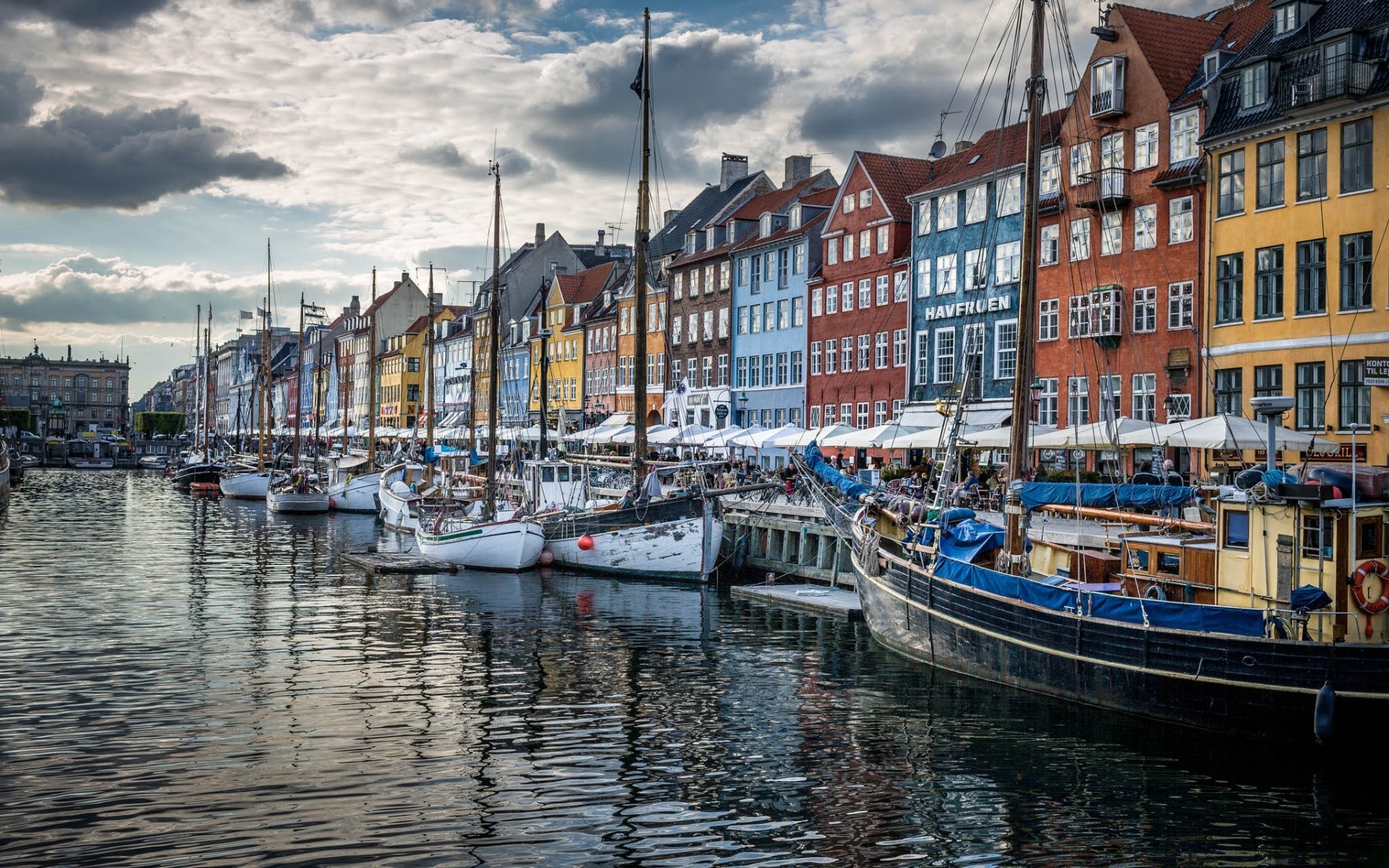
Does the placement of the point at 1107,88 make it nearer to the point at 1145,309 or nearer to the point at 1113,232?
the point at 1113,232

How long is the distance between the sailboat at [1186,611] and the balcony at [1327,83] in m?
17.1

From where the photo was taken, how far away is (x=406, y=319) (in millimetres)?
148750

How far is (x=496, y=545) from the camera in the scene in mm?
45438

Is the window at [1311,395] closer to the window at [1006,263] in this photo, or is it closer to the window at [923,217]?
the window at [1006,263]

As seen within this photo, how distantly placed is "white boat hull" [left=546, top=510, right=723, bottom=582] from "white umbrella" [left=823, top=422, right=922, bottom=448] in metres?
6.09

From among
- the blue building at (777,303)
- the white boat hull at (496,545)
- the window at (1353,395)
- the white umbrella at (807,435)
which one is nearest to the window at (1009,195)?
the white umbrella at (807,435)

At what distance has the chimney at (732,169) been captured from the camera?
302 ft

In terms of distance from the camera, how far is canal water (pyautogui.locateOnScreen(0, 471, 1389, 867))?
15211 millimetres

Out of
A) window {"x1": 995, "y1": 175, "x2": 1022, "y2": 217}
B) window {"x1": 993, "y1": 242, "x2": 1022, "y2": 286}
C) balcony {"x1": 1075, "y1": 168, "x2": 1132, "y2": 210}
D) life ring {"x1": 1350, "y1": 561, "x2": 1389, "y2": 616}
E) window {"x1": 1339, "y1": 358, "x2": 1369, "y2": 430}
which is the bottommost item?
life ring {"x1": 1350, "y1": 561, "x2": 1389, "y2": 616}

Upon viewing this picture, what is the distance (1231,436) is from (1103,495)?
12.3 ft

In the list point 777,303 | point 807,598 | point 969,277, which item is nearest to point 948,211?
point 969,277

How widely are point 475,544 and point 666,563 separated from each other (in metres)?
7.39

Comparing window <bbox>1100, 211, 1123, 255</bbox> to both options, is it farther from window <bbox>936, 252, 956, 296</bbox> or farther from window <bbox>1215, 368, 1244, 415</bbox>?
window <bbox>936, 252, 956, 296</bbox>

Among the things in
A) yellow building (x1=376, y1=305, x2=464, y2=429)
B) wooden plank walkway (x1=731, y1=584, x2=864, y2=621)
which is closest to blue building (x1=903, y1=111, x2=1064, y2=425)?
wooden plank walkway (x1=731, y1=584, x2=864, y2=621)
